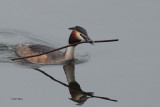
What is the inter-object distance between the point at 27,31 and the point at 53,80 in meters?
4.56

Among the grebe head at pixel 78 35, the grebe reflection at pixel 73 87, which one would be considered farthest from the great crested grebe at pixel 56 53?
the grebe reflection at pixel 73 87

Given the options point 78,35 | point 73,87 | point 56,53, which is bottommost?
point 73,87

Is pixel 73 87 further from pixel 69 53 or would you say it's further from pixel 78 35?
pixel 69 53

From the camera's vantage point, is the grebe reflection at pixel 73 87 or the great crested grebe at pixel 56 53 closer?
the grebe reflection at pixel 73 87

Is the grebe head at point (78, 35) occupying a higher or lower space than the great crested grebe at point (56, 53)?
higher

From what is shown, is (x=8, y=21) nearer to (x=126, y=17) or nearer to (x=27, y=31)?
(x=27, y=31)

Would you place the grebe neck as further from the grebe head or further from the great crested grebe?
the grebe head

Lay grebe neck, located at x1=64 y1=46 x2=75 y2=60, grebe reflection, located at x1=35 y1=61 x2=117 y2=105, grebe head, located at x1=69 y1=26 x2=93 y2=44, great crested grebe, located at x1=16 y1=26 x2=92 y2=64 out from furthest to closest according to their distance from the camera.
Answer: grebe neck, located at x1=64 y1=46 x2=75 y2=60 → great crested grebe, located at x1=16 y1=26 x2=92 y2=64 → grebe head, located at x1=69 y1=26 x2=93 y2=44 → grebe reflection, located at x1=35 y1=61 x2=117 y2=105

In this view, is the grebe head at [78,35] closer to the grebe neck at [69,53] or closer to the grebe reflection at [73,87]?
the grebe neck at [69,53]

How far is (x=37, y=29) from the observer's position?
19109mm

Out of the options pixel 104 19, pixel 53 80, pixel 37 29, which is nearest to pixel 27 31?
pixel 37 29

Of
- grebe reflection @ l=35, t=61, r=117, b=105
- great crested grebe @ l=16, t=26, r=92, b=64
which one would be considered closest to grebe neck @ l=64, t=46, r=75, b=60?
great crested grebe @ l=16, t=26, r=92, b=64

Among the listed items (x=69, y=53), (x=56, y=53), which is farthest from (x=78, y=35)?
(x=56, y=53)

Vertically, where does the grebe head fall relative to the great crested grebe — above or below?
above
